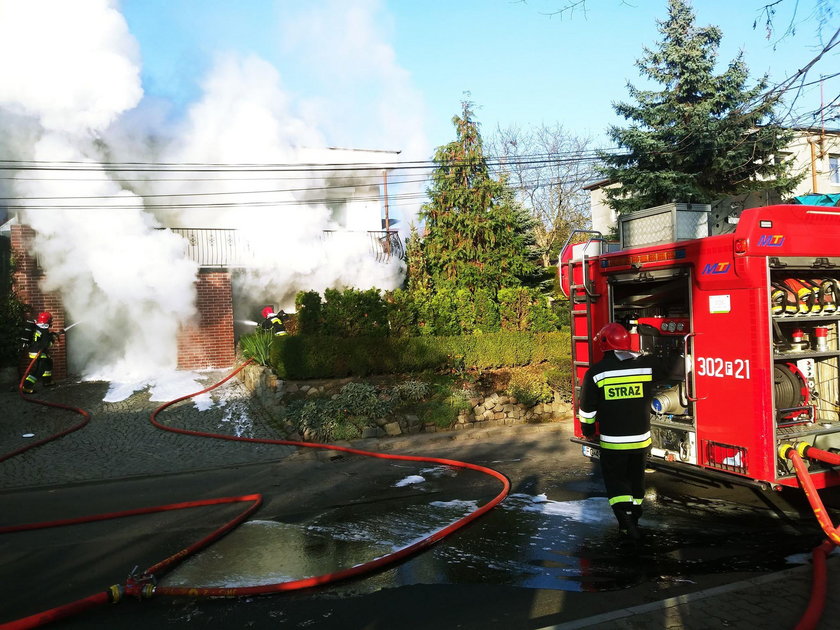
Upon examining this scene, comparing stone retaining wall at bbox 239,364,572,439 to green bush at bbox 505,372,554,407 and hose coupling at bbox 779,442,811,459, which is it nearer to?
green bush at bbox 505,372,554,407

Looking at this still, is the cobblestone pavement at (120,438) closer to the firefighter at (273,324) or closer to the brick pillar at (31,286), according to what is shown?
the brick pillar at (31,286)

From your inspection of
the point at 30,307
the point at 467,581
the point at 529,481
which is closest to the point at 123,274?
the point at 30,307

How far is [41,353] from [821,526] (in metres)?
12.3

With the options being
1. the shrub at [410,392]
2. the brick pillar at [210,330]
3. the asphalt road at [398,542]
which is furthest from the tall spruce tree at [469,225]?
the asphalt road at [398,542]

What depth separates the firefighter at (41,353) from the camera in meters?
12.2

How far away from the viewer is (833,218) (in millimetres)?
5457

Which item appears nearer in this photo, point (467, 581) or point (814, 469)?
point (467, 581)

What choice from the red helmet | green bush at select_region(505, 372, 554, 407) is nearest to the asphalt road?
the red helmet

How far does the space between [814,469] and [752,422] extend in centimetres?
66

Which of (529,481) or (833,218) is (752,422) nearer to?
(833,218)

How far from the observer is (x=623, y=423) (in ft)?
17.1

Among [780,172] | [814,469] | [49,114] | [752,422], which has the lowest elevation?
[814,469]

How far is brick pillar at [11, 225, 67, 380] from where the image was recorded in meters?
13.6

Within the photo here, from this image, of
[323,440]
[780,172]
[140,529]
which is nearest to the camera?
[140,529]
